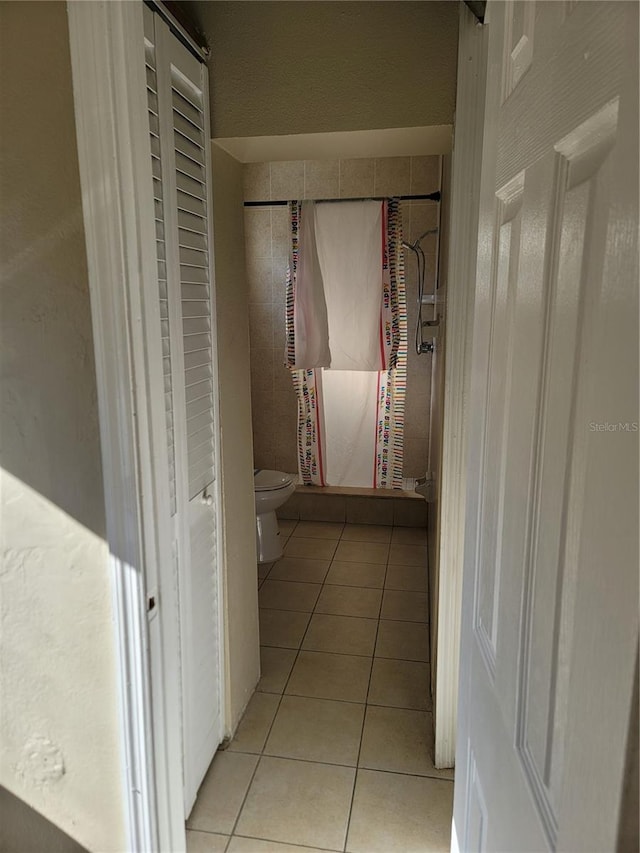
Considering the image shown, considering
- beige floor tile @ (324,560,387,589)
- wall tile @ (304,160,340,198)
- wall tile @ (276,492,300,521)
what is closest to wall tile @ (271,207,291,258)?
wall tile @ (304,160,340,198)

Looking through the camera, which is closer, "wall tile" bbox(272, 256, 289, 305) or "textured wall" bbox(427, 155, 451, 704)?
"textured wall" bbox(427, 155, 451, 704)

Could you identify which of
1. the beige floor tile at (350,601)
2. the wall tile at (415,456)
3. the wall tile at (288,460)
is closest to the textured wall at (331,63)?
the beige floor tile at (350,601)

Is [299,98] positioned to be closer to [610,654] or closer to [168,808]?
[610,654]

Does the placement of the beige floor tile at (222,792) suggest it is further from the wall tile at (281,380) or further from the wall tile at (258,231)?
the wall tile at (258,231)

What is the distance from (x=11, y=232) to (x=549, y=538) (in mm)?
1001

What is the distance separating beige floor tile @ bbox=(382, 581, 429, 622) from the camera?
2754 millimetres

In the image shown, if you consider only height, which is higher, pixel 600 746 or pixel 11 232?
pixel 11 232

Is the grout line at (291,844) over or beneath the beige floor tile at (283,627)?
beneath

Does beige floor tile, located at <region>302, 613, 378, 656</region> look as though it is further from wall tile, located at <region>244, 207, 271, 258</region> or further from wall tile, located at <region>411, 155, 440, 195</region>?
wall tile, located at <region>411, 155, 440, 195</region>

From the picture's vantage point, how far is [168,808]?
4.35ft

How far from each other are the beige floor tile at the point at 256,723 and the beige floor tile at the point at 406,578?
1.00m

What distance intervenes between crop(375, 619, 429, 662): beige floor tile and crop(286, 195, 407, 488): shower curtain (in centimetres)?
137

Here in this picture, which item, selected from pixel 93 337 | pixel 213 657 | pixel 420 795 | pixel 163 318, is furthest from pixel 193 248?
pixel 420 795

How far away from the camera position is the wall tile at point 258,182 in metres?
3.71
